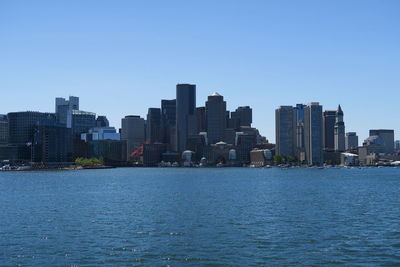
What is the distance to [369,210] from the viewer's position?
74250 mm

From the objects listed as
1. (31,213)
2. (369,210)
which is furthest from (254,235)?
(31,213)

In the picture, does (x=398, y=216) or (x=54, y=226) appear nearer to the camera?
(x=54, y=226)

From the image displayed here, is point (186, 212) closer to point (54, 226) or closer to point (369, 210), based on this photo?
point (54, 226)

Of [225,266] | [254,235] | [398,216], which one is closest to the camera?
[225,266]

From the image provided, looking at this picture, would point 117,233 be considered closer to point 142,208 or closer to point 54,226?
point 54,226

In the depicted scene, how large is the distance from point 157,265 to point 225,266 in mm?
4852

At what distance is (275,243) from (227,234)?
614 centimetres

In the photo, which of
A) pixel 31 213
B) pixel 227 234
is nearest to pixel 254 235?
pixel 227 234

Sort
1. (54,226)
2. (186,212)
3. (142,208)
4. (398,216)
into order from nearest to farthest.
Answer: (54,226) < (398,216) < (186,212) < (142,208)

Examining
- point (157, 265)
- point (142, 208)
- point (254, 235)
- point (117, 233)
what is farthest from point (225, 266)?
point (142, 208)

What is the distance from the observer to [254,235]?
51875 mm

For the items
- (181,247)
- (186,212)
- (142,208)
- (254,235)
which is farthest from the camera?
(142,208)

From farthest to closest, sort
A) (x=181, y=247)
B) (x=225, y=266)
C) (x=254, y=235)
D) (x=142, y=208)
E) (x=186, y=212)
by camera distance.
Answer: (x=142, y=208) → (x=186, y=212) → (x=254, y=235) → (x=181, y=247) → (x=225, y=266)

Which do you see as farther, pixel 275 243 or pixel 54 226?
pixel 54 226
